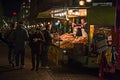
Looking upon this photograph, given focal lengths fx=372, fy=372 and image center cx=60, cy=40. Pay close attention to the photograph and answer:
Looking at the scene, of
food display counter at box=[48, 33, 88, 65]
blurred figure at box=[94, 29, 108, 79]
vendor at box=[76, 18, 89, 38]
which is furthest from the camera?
vendor at box=[76, 18, 89, 38]

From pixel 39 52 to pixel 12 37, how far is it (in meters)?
1.52

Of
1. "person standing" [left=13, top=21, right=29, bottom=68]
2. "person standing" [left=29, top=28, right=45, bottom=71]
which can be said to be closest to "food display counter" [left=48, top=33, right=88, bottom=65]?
"person standing" [left=29, top=28, right=45, bottom=71]

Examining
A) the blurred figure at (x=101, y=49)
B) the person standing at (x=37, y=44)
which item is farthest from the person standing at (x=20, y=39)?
the blurred figure at (x=101, y=49)

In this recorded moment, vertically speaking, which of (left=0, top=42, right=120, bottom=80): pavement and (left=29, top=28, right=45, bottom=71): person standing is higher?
(left=29, top=28, right=45, bottom=71): person standing

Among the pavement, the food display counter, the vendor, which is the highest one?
the vendor

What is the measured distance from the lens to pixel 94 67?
15.2 metres

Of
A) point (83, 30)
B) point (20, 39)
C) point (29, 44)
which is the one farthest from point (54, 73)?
point (83, 30)

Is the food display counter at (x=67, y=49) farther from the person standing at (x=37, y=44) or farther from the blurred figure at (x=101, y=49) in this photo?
the blurred figure at (x=101, y=49)

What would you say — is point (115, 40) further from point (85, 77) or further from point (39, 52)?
point (39, 52)

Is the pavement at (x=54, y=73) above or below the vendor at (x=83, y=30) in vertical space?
below

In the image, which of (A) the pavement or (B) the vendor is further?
(B) the vendor

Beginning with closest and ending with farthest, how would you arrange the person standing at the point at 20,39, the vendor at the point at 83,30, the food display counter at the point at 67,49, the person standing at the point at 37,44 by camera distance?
the person standing at the point at 37,44
the person standing at the point at 20,39
the food display counter at the point at 67,49
the vendor at the point at 83,30

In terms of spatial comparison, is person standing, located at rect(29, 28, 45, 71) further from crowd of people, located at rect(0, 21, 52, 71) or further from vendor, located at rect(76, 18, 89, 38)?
vendor, located at rect(76, 18, 89, 38)

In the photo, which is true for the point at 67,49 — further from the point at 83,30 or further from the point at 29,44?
the point at 29,44
